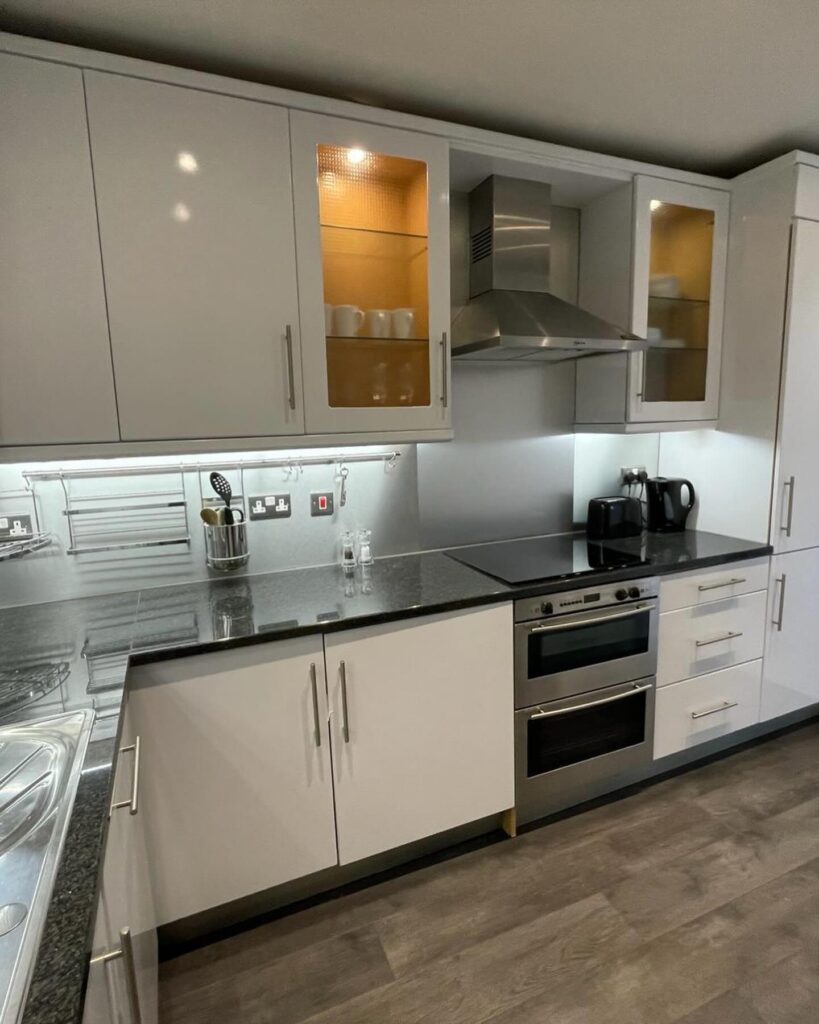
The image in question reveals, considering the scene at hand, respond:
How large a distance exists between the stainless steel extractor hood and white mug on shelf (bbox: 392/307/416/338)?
0.58 ft

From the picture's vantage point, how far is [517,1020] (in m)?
1.36

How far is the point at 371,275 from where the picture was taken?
5.91ft

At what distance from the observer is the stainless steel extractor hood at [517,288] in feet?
6.13

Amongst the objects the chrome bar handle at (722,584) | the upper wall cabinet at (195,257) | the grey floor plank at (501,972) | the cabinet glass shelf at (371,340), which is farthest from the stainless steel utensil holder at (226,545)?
the chrome bar handle at (722,584)

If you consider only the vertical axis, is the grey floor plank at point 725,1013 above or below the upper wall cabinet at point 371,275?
below

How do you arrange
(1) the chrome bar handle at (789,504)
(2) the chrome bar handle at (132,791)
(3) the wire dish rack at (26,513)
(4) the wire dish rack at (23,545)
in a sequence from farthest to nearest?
(1) the chrome bar handle at (789,504) < (3) the wire dish rack at (26,513) < (4) the wire dish rack at (23,545) < (2) the chrome bar handle at (132,791)

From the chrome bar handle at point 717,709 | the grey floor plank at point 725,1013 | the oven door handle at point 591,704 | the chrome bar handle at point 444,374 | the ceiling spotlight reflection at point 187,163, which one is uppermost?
the ceiling spotlight reflection at point 187,163

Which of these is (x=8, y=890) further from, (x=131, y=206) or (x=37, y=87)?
(x=37, y=87)

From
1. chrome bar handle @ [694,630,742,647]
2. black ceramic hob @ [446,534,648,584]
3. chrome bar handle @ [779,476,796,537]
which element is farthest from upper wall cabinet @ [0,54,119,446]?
chrome bar handle @ [779,476,796,537]

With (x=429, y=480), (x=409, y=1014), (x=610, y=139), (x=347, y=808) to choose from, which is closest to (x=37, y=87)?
(x=429, y=480)

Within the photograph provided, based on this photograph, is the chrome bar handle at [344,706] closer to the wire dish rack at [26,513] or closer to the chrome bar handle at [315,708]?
the chrome bar handle at [315,708]

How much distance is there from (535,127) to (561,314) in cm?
65

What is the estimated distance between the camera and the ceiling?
1338mm

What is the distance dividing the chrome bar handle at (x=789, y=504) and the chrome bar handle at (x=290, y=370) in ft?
6.42
